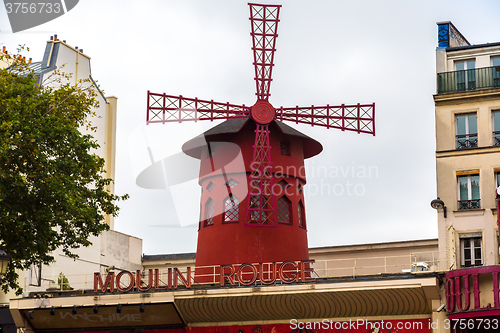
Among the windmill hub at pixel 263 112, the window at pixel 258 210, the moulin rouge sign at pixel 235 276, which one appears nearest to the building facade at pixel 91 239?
the moulin rouge sign at pixel 235 276

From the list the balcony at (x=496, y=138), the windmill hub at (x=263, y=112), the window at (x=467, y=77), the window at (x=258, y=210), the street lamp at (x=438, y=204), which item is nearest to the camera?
the street lamp at (x=438, y=204)

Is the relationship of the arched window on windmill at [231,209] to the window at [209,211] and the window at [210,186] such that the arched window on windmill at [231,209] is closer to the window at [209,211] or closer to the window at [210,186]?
the window at [209,211]

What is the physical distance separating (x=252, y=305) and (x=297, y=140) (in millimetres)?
6554

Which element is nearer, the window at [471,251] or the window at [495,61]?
the window at [471,251]

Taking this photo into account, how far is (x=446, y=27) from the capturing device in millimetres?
26969

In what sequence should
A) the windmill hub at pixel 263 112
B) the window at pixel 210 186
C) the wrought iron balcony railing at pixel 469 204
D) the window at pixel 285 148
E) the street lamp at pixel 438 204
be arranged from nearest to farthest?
the wrought iron balcony railing at pixel 469 204, the street lamp at pixel 438 204, the windmill hub at pixel 263 112, the window at pixel 210 186, the window at pixel 285 148

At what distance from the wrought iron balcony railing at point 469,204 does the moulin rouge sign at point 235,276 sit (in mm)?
4511

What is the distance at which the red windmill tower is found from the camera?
90.5ft

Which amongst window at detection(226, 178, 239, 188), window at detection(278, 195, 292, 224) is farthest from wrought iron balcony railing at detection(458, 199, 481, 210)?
window at detection(226, 178, 239, 188)

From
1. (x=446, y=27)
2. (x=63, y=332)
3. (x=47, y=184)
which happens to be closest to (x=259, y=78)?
(x=446, y=27)

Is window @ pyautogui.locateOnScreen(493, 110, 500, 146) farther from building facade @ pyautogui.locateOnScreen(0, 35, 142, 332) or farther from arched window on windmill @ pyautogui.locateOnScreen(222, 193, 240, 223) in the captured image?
building facade @ pyautogui.locateOnScreen(0, 35, 142, 332)

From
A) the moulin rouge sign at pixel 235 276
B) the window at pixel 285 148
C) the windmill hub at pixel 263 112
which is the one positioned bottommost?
the moulin rouge sign at pixel 235 276

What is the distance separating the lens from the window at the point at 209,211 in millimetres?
28594

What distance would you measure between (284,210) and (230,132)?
10.2ft
